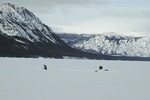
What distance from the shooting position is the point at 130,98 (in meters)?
20.1

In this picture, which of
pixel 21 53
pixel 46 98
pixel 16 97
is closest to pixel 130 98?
pixel 46 98

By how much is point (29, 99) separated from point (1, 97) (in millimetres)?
2096

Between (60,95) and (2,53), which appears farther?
(2,53)

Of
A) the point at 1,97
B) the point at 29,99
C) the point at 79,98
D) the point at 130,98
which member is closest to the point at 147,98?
the point at 130,98

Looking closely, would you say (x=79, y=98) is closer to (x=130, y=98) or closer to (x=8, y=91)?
(x=130, y=98)

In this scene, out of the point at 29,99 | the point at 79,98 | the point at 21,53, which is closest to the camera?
the point at 29,99

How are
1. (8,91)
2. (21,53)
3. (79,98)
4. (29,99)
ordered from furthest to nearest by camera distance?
1. (21,53)
2. (8,91)
3. (79,98)
4. (29,99)

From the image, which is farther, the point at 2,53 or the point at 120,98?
the point at 2,53

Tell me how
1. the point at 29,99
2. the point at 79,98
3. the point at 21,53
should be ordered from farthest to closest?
the point at 21,53
the point at 79,98
the point at 29,99

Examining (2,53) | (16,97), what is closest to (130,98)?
(16,97)

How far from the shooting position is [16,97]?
1925 centimetres

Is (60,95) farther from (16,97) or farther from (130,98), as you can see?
(130,98)

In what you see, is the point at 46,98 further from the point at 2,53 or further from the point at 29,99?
the point at 2,53

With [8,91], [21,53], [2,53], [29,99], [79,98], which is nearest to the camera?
[29,99]
